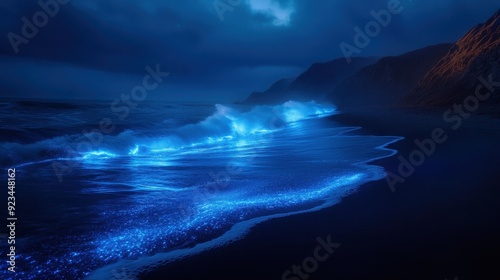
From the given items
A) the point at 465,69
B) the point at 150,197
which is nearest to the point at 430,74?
the point at 465,69

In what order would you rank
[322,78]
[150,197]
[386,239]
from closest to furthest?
[386,239] → [150,197] → [322,78]

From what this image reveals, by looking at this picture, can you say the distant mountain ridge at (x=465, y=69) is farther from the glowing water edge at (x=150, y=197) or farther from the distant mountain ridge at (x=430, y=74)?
the glowing water edge at (x=150, y=197)

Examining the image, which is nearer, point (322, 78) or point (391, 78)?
point (391, 78)

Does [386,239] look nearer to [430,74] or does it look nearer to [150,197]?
[150,197]

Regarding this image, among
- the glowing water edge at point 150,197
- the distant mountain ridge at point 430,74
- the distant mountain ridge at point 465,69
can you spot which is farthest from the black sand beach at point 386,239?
the distant mountain ridge at point 465,69

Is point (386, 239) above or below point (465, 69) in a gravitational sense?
below
